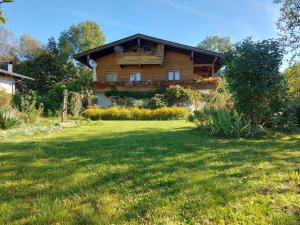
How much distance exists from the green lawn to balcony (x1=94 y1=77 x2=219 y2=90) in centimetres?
1728

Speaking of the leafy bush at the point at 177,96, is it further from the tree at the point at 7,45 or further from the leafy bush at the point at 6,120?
the tree at the point at 7,45

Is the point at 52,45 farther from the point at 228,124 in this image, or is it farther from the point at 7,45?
the point at 228,124

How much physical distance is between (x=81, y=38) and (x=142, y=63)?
1247 inches

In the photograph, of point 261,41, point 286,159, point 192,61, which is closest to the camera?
point 286,159

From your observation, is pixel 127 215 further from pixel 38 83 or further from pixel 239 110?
pixel 38 83

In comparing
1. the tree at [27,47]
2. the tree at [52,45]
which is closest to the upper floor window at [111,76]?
the tree at [52,45]

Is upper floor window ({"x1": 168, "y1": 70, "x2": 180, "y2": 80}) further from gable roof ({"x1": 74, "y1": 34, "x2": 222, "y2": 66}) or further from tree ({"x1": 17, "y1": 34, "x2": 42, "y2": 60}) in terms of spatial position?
tree ({"x1": 17, "y1": 34, "x2": 42, "y2": 60})

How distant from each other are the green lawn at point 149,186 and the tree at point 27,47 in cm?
5205

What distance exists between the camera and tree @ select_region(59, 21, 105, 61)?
171 ft

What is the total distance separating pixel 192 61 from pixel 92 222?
24610 millimetres

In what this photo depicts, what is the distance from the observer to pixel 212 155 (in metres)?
5.55

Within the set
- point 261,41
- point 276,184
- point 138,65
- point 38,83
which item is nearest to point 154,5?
point 138,65


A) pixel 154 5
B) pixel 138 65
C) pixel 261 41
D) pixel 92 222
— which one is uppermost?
pixel 154 5

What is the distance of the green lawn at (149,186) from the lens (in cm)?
287
